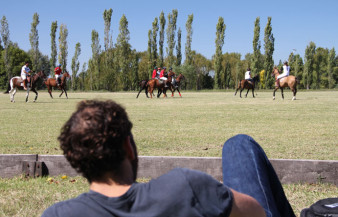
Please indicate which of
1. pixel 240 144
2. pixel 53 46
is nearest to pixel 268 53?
pixel 53 46


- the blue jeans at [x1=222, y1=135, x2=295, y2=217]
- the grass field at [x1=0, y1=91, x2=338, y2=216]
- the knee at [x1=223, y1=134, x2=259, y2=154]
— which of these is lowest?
the grass field at [x1=0, y1=91, x2=338, y2=216]

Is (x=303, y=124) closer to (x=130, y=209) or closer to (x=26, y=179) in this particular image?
(x=26, y=179)

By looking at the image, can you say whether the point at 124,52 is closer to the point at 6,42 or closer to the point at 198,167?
the point at 6,42

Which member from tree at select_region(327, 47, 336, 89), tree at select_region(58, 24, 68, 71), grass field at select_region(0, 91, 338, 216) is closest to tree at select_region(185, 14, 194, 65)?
tree at select_region(58, 24, 68, 71)

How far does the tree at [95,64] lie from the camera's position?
7162 centimetres

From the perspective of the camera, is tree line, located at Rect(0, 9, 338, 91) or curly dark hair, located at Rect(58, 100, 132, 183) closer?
curly dark hair, located at Rect(58, 100, 132, 183)

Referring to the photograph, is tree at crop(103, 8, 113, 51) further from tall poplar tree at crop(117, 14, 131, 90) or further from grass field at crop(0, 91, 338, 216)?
grass field at crop(0, 91, 338, 216)

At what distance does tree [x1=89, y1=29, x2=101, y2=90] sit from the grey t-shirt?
70555mm

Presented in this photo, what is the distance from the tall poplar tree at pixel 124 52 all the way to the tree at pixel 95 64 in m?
5.23

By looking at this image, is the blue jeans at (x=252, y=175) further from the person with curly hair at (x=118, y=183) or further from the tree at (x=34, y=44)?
the tree at (x=34, y=44)

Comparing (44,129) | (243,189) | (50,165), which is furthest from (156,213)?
(44,129)

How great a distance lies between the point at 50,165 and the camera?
4996 mm

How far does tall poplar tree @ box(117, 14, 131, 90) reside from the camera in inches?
2721

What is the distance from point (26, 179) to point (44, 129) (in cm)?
564
